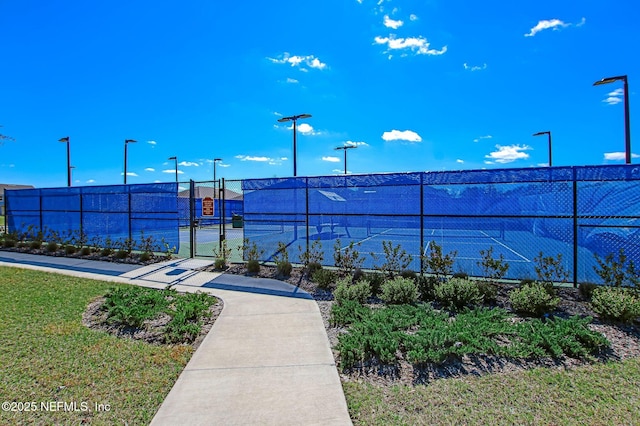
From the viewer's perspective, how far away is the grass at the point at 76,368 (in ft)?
9.82

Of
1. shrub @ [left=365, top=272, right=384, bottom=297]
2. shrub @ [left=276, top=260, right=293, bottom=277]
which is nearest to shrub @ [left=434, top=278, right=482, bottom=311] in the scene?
shrub @ [left=365, top=272, right=384, bottom=297]

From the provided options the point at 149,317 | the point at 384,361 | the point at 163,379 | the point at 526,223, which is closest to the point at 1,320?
the point at 149,317

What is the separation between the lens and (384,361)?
3.85m

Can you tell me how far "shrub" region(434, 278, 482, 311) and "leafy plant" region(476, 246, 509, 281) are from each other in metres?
0.93

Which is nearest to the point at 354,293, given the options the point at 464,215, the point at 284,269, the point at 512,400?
the point at 284,269

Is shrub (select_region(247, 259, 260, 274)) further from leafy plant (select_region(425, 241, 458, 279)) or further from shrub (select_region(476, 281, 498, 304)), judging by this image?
shrub (select_region(476, 281, 498, 304))

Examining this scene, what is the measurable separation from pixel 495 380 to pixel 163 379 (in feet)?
11.0

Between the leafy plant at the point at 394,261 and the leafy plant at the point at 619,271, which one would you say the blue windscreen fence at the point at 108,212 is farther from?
the leafy plant at the point at 619,271

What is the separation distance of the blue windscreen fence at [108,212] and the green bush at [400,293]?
7.67m

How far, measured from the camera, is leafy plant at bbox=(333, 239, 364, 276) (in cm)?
808

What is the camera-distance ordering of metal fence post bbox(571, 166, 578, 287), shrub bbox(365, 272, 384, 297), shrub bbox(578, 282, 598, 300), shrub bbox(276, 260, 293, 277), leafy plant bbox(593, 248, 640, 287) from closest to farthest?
leafy plant bbox(593, 248, 640, 287) → shrub bbox(578, 282, 598, 300) → metal fence post bbox(571, 166, 578, 287) → shrub bbox(365, 272, 384, 297) → shrub bbox(276, 260, 293, 277)

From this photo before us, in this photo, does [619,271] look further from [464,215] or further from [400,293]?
[400,293]

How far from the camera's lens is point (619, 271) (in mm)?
6219

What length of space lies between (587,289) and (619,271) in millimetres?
732
